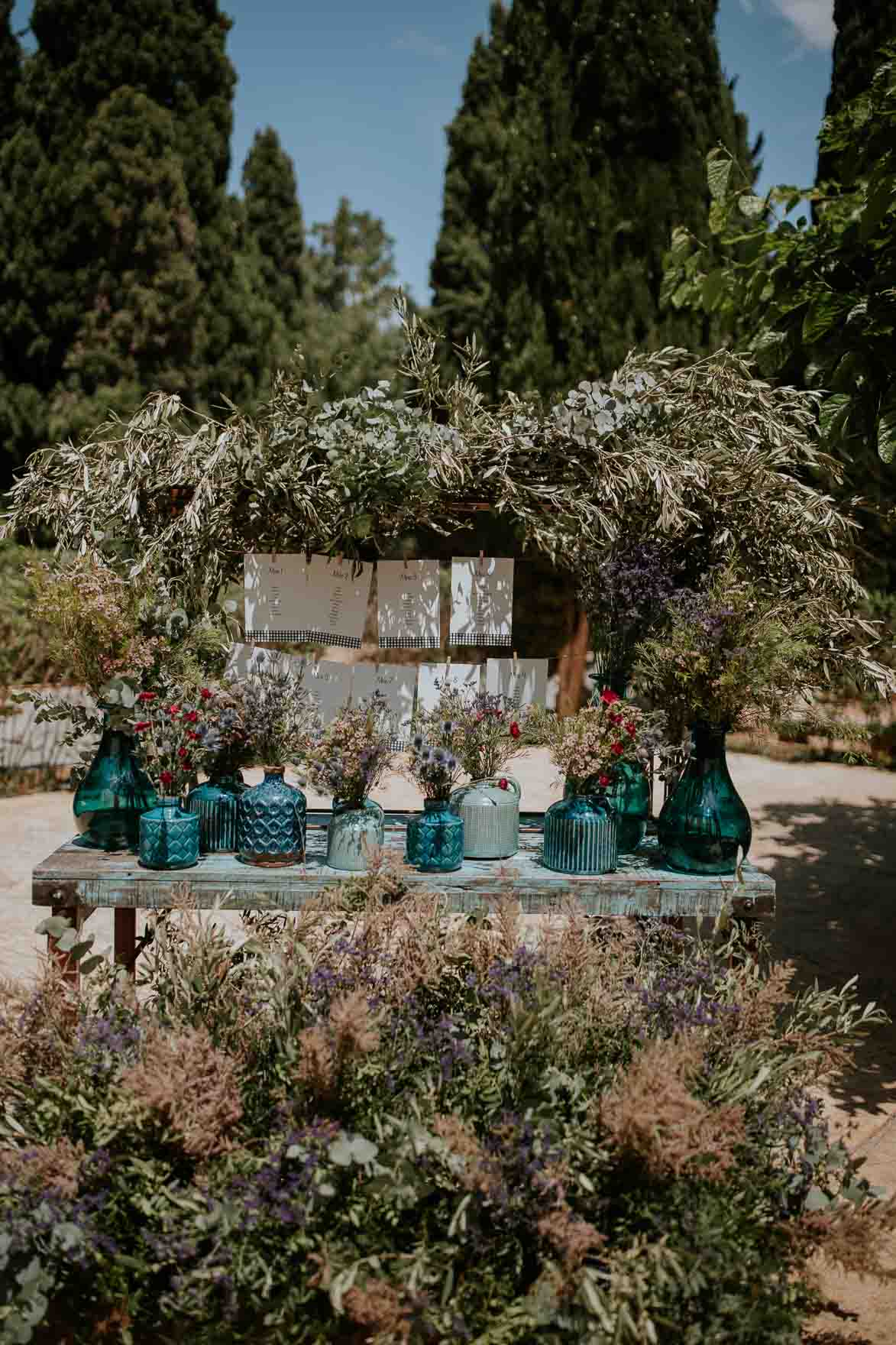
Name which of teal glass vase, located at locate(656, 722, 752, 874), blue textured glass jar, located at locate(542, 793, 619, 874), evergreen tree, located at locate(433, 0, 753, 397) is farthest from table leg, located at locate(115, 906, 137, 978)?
evergreen tree, located at locate(433, 0, 753, 397)

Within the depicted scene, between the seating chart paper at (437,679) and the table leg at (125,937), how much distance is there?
1.08 metres

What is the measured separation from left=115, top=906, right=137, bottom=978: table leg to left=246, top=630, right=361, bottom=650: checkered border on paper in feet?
2.96

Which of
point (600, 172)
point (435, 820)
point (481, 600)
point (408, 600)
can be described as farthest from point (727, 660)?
point (600, 172)

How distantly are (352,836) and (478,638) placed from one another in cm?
91

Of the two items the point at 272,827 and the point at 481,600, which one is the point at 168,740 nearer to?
the point at 272,827

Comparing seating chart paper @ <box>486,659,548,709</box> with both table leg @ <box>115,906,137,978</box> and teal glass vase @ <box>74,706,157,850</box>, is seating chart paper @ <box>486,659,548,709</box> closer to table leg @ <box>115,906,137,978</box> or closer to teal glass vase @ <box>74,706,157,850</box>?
teal glass vase @ <box>74,706,157,850</box>

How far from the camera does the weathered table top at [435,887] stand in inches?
109

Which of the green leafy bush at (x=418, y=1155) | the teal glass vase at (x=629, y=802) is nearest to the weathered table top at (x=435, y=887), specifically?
the teal glass vase at (x=629, y=802)

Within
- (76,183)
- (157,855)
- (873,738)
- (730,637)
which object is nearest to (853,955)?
(730,637)

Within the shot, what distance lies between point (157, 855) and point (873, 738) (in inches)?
320

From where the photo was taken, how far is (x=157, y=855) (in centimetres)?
280

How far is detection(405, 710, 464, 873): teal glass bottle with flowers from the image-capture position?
2.85 meters

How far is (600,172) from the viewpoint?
10.6 m

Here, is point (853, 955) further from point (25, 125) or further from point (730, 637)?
point (25, 125)
